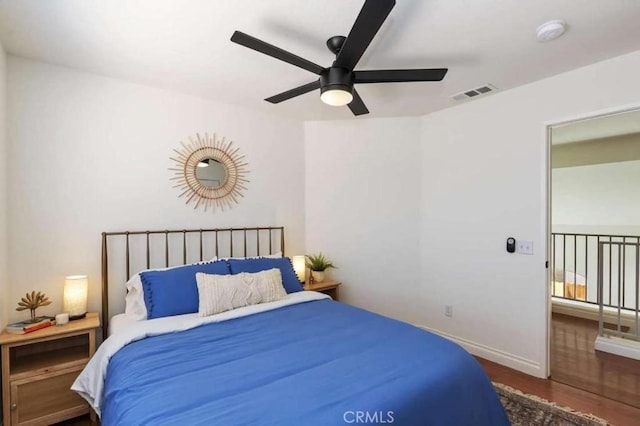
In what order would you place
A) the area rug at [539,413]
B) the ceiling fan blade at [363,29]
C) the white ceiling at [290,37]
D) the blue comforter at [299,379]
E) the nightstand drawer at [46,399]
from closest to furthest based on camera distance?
the blue comforter at [299,379] < the ceiling fan blade at [363,29] < the white ceiling at [290,37] < the nightstand drawer at [46,399] < the area rug at [539,413]

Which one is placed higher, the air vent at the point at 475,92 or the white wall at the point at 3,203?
the air vent at the point at 475,92

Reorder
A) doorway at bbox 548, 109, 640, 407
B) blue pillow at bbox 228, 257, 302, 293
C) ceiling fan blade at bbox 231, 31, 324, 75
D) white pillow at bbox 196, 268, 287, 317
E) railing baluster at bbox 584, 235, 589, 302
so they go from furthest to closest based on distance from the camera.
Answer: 1. railing baluster at bbox 584, 235, 589, 302
2. doorway at bbox 548, 109, 640, 407
3. blue pillow at bbox 228, 257, 302, 293
4. white pillow at bbox 196, 268, 287, 317
5. ceiling fan blade at bbox 231, 31, 324, 75

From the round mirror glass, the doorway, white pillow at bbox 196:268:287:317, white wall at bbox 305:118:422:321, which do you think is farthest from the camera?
the doorway

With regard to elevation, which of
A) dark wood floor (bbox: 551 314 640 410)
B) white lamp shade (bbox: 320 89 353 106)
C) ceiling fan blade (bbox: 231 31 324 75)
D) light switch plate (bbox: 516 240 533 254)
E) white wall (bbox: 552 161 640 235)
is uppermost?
ceiling fan blade (bbox: 231 31 324 75)

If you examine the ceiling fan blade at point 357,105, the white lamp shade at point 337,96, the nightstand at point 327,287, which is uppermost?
the ceiling fan blade at point 357,105

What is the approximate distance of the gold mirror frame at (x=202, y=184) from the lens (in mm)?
2996

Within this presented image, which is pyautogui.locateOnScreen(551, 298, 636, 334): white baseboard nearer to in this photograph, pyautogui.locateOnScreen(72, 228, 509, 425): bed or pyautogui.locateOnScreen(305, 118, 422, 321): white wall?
pyautogui.locateOnScreen(305, 118, 422, 321): white wall

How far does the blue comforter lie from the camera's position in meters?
1.21

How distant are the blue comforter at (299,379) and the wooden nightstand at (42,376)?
68 cm

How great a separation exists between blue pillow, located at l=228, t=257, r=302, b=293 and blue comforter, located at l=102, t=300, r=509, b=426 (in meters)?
0.75

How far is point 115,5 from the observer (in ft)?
5.80

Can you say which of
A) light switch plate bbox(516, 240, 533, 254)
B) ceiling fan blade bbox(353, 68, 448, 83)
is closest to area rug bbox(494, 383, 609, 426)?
light switch plate bbox(516, 240, 533, 254)

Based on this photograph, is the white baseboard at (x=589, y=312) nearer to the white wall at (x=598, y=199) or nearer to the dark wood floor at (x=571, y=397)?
the white wall at (x=598, y=199)

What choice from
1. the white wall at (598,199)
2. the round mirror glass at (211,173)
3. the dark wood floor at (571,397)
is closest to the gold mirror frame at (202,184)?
the round mirror glass at (211,173)
